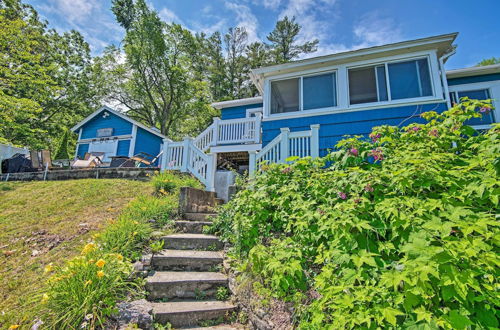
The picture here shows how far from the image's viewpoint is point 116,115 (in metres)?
14.8

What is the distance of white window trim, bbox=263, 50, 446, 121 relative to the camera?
602 cm

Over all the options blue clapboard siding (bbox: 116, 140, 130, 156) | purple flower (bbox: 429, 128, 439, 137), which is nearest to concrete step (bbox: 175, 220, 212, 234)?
purple flower (bbox: 429, 128, 439, 137)

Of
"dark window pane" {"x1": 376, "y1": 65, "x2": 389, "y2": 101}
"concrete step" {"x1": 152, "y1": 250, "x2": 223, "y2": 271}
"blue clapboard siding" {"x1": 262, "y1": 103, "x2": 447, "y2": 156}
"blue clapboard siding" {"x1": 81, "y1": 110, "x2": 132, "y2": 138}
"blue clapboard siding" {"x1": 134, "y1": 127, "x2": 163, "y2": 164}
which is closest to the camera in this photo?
"concrete step" {"x1": 152, "y1": 250, "x2": 223, "y2": 271}

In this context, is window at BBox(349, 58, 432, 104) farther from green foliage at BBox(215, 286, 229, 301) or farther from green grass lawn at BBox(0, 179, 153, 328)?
green grass lawn at BBox(0, 179, 153, 328)

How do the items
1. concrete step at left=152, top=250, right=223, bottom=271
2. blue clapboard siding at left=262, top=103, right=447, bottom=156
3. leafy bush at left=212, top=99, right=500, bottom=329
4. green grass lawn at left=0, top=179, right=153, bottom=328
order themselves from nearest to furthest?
1. leafy bush at left=212, top=99, right=500, bottom=329
2. green grass lawn at left=0, top=179, right=153, bottom=328
3. concrete step at left=152, top=250, right=223, bottom=271
4. blue clapboard siding at left=262, top=103, right=447, bottom=156

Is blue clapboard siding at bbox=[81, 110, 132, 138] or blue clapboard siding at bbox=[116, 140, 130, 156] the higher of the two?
blue clapboard siding at bbox=[81, 110, 132, 138]

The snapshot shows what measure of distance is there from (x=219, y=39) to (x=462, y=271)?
24.5 meters

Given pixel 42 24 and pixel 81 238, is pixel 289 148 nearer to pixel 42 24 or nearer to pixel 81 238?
pixel 81 238

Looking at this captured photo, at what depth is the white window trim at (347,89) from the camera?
19.8ft

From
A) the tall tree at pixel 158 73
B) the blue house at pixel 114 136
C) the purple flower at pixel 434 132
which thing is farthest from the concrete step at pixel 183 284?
the tall tree at pixel 158 73

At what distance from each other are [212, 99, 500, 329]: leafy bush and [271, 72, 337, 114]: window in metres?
4.25

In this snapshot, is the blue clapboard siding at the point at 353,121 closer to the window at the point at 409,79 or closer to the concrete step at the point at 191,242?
the window at the point at 409,79

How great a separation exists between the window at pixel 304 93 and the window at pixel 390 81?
1.96ft

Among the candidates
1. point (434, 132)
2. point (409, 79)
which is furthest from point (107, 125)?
point (434, 132)
